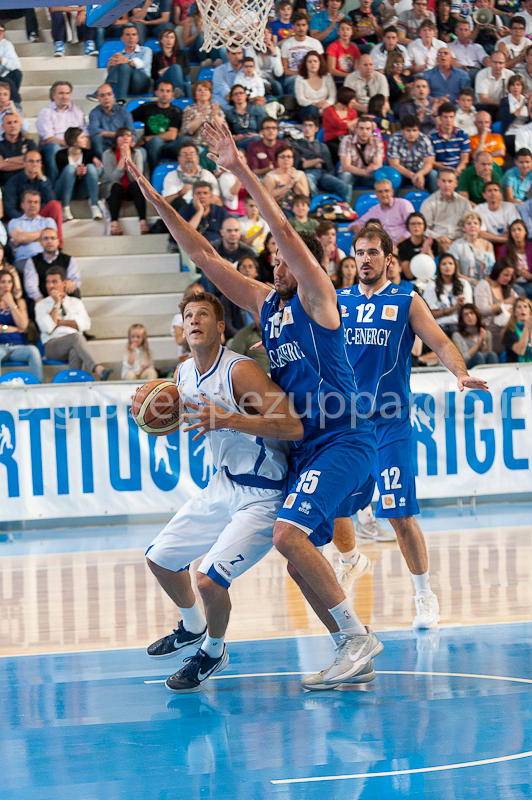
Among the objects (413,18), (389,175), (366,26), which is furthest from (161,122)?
(413,18)

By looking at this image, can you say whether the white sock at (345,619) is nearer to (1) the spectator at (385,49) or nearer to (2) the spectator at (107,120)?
(2) the spectator at (107,120)

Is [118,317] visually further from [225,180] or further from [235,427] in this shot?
[235,427]

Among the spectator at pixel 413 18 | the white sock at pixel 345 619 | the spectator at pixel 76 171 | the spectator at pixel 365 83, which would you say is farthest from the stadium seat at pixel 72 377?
the spectator at pixel 413 18

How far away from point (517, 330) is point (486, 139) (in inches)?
165

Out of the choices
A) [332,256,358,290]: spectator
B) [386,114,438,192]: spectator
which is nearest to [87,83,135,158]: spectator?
[386,114,438,192]: spectator

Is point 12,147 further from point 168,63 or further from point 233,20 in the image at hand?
point 233,20

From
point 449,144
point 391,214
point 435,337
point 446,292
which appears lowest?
point 435,337

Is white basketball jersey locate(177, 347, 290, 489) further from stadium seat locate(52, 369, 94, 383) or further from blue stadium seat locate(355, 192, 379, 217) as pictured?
blue stadium seat locate(355, 192, 379, 217)

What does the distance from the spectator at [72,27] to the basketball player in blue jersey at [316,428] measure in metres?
10.6

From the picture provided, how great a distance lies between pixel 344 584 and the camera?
21.4 ft

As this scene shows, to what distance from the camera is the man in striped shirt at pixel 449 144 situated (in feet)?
42.5

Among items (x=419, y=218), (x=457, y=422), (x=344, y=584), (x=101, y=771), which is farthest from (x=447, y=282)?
(x=101, y=771)

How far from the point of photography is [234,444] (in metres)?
4.42

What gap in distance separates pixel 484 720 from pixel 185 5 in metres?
12.3
